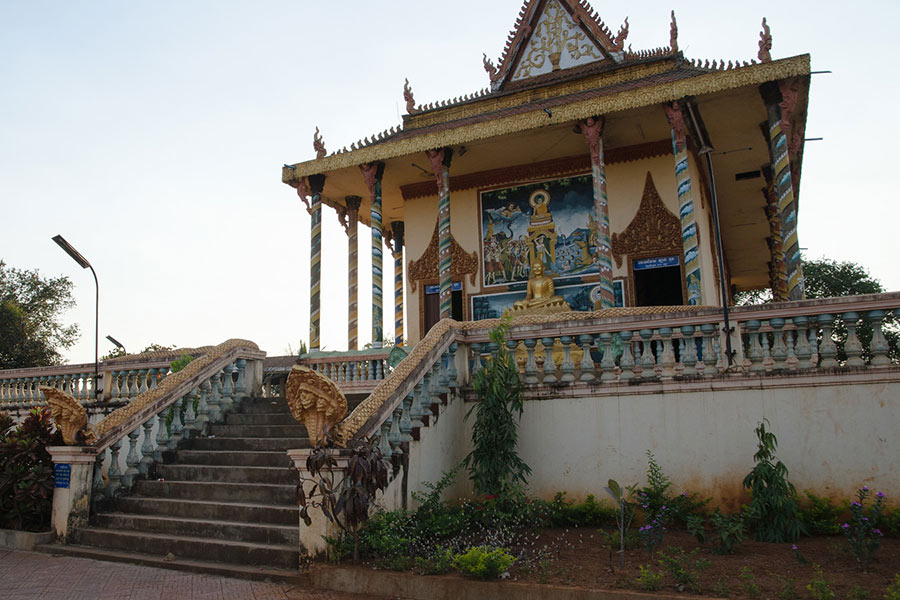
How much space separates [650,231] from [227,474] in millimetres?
10648

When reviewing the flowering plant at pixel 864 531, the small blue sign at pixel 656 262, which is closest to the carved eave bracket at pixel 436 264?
the small blue sign at pixel 656 262

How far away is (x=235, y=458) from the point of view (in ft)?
25.0

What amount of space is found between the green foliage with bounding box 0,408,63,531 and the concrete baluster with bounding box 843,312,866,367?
8.06 meters

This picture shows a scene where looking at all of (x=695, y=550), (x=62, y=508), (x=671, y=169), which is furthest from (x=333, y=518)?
(x=671, y=169)

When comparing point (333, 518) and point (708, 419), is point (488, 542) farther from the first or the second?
Answer: point (708, 419)

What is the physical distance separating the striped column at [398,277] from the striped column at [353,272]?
1.06 m

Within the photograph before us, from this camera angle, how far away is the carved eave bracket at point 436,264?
16484mm

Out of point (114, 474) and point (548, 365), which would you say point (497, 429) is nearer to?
point (548, 365)

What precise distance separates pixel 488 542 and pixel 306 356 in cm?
848

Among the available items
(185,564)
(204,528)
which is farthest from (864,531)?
(204,528)

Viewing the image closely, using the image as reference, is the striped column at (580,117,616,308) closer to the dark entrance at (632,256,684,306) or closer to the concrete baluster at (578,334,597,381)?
the dark entrance at (632,256,684,306)

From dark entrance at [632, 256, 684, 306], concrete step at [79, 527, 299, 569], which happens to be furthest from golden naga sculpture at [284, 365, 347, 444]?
dark entrance at [632, 256, 684, 306]

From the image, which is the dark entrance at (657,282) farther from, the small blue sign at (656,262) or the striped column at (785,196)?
the striped column at (785,196)

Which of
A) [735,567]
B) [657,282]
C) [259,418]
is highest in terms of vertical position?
[657,282]
